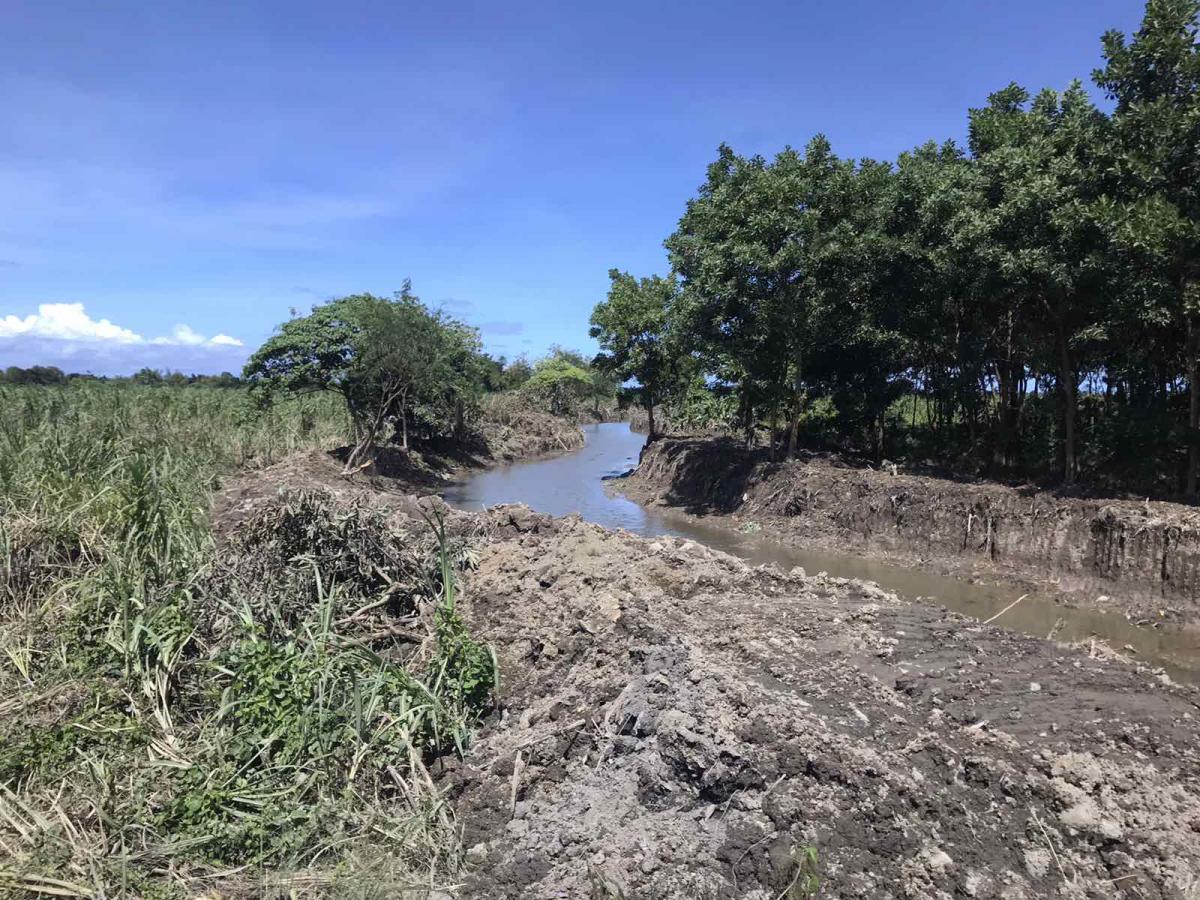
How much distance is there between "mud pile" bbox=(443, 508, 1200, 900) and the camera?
13.1ft

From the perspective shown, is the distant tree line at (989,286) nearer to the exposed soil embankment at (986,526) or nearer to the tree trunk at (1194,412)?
the tree trunk at (1194,412)

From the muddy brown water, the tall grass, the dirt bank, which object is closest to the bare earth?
the tall grass

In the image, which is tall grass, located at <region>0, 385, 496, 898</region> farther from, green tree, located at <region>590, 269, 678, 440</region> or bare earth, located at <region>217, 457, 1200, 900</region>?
green tree, located at <region>590, 269, 678, 440</region>

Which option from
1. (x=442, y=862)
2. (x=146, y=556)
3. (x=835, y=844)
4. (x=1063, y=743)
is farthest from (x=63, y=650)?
(x=1063, y=743)

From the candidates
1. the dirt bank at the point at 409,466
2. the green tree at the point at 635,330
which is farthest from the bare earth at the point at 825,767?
the green tree at the point at 635,330

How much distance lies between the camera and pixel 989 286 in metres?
13.6

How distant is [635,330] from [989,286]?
13839mm

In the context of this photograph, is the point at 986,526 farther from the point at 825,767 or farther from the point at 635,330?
the point at 635,330

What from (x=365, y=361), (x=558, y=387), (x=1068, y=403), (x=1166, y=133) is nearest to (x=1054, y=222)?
(x=1166, y=133)

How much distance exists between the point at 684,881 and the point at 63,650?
560cm

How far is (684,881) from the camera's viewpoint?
4.03 metres

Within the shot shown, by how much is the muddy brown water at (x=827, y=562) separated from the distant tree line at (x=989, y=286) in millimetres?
3719

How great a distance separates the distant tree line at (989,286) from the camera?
36.6 ft

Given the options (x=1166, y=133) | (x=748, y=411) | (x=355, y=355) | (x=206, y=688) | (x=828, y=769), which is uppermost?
(x=1166, y=133)
